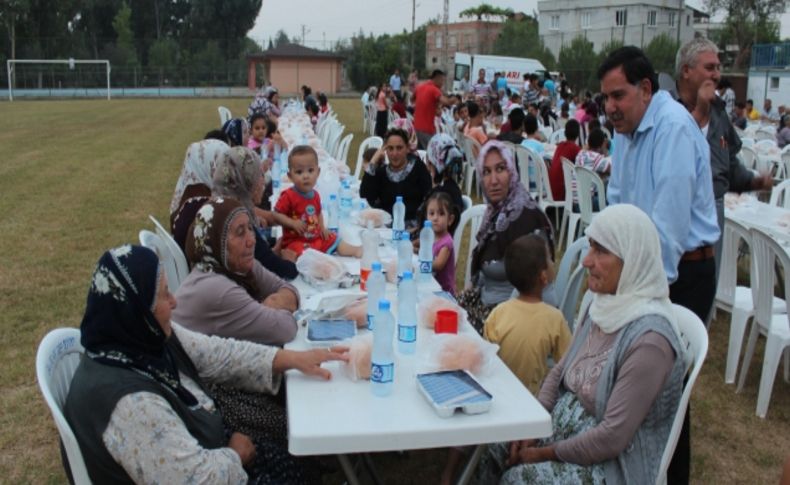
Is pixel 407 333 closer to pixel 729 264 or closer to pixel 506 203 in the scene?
pixel 506 203

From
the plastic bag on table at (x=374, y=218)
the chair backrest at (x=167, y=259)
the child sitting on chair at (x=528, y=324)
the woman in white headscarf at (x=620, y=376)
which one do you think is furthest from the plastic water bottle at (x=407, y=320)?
the plastic bag on table at (x=374, y=218)

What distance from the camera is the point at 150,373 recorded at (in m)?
1.96

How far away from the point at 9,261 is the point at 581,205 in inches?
219

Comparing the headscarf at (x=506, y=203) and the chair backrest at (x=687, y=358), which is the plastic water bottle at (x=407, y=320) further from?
the headscarf at (x=506, y=203)

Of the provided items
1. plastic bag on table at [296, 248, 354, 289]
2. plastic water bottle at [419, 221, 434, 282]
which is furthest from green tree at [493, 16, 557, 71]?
plastic bag on table at [296, 248, 354, 289]

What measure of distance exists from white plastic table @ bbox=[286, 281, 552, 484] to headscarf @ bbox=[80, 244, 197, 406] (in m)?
0.45

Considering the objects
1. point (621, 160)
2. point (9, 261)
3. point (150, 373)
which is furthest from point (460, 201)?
point (9, 261)

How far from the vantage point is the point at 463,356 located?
7.93 feet

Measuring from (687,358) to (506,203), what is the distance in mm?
1629

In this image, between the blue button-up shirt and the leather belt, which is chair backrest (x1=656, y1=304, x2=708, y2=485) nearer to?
the blue button-up shirt

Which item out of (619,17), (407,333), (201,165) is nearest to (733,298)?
(407,333)

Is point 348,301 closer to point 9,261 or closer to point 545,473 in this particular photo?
point 545,473

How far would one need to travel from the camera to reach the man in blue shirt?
2.63m

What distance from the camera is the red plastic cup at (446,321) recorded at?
278 centimetres
